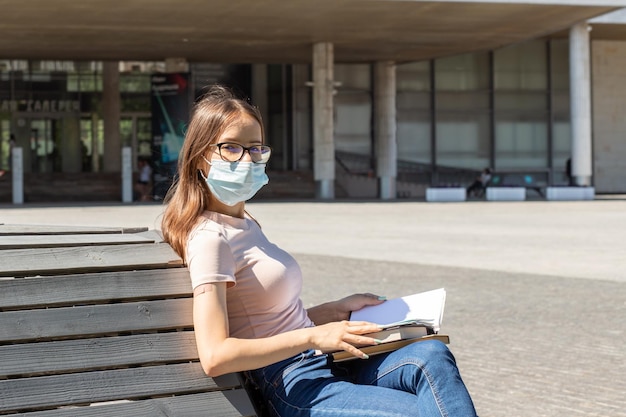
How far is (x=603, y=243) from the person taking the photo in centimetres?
1697

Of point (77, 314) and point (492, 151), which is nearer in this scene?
point (77, 314)

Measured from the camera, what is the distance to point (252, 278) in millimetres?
3379

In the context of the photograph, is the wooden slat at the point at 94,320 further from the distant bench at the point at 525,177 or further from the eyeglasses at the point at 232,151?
the distant bench at the point at 525,177

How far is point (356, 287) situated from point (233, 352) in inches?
323

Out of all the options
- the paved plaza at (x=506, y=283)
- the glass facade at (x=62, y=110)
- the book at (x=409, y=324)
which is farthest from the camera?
the glass facade at (x=62, y=110)

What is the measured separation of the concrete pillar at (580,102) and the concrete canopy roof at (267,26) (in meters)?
0.94

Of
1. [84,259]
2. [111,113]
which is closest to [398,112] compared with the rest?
[111,113]

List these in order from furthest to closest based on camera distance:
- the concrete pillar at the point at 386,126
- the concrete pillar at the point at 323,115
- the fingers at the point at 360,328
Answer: the concrete pillar at the point at 386,126, the concrete pillar at the point at 323,115, the fingers at the point at 360,328

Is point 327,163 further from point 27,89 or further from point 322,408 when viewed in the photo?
point 322,408

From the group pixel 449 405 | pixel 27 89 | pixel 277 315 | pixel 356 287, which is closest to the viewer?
pixel 449 405

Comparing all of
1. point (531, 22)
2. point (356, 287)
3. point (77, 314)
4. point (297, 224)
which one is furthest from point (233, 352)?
point (531, 22)

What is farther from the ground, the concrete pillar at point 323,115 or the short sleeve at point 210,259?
the concrete pillar at point 323,115

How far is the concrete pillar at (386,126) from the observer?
1730 inches

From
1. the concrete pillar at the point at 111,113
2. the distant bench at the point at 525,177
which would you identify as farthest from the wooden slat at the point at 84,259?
the concrete pillar at the point at 111,113
